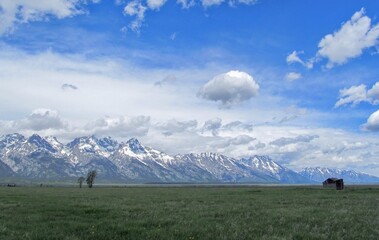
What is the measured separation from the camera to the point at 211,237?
16.1 metres

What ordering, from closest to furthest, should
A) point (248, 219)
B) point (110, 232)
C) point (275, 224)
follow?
point (110, 232)
point (275, 224)
point (248, 219)

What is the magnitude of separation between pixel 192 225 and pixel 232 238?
422cm

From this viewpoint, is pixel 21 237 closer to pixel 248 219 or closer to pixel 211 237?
pixel 211 237

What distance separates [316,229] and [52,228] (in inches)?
476

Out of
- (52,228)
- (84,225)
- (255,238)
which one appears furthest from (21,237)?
(255,238)

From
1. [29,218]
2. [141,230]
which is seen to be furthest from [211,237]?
[29,218]

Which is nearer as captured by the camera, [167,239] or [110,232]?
[167,239]

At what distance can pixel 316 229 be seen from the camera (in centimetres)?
1852

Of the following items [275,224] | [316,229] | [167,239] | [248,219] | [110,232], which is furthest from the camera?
[248,219]

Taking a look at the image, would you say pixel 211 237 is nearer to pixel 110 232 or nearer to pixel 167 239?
pixel 167 239

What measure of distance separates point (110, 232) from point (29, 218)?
28.3 ft

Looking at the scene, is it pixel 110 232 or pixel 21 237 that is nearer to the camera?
pixel 21 237

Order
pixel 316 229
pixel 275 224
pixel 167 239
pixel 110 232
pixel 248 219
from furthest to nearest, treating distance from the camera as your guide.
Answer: pixel 248 219, pixel 275 224, pixel 316 229, pixel 110 232, pixel 167 239

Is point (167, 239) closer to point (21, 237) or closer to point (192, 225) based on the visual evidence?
point (192, 225)
